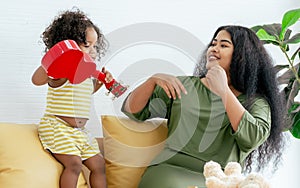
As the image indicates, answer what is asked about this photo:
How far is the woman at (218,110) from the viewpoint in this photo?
204cm

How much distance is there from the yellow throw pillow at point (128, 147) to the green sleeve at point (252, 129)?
1.24ft

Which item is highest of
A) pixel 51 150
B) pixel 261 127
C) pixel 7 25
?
pixel 7 25

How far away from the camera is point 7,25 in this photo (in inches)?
94.3

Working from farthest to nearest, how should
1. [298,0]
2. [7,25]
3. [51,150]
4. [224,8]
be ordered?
[298,0], [224,8], [7,25], [51,150]

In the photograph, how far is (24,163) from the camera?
193cm

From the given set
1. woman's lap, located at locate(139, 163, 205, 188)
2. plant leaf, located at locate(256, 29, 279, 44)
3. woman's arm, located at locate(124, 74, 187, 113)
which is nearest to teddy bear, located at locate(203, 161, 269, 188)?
woman's lap, located at locate(139, 163, 205, 188)

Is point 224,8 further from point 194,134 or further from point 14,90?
point 14,90

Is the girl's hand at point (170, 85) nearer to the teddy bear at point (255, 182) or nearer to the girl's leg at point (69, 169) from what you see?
the girl's leg at point (69, 169)

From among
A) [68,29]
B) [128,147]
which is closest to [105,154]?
[128,147]

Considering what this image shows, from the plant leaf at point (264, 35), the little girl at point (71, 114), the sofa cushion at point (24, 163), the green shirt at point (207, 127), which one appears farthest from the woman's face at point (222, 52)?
the sofa cushion at point (24, 163)

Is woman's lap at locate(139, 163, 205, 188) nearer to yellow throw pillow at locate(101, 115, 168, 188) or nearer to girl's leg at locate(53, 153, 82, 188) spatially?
yellow throw pillow at locate(101, 115, 168, 188)

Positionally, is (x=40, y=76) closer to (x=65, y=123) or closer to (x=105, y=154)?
(x=65, y=123)

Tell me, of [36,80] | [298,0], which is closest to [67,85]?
[36,80]

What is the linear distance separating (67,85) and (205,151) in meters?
0.64
